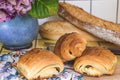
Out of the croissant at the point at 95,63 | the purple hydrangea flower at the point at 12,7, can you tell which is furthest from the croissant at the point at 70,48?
the purple hydrangea flower at the point at 12,7

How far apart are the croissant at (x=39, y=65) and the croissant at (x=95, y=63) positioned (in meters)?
0.05

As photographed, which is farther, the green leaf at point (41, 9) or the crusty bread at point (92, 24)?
the crusty bread at point (92, 24)

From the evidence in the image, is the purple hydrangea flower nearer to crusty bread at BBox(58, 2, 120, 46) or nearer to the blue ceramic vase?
the blue ceramic vase

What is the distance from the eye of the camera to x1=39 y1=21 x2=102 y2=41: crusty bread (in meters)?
0.94

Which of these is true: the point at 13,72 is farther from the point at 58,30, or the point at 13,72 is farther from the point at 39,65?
the point at 58,30

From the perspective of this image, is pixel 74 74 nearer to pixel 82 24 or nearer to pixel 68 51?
pixel 68 51

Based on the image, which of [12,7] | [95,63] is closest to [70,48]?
[95,63]

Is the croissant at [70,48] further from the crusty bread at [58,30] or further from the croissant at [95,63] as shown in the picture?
the crusty bread at [58,30]

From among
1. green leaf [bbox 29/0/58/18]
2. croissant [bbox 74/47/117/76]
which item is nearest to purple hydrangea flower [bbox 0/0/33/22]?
green leaf [bbox 29/0/58/18]

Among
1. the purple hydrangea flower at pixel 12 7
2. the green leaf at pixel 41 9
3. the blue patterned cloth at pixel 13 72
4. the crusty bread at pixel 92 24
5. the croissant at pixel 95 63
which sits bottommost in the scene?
the blue patterned cloth at pixel 13 72

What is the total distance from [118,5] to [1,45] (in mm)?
482

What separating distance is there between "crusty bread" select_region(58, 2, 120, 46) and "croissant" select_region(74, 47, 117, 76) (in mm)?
166

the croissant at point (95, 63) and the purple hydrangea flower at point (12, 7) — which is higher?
the purple hydrangea flower at point (12, 7)

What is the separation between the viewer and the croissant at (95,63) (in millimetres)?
671
